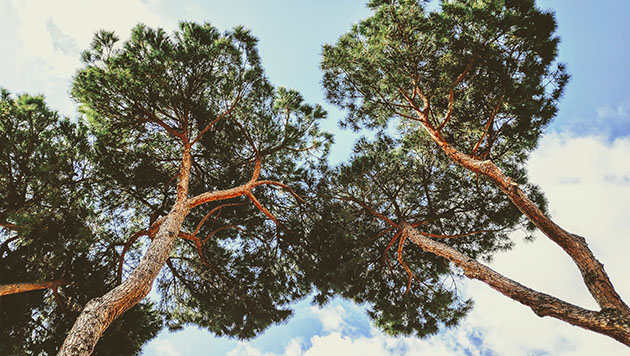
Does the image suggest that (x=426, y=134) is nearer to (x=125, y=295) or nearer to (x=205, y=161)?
(x=205, y=161)

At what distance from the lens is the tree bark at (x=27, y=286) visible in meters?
4.70

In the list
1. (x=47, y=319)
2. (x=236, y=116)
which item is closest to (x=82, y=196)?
(x=47, y=319)

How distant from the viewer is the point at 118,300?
10.6 ft

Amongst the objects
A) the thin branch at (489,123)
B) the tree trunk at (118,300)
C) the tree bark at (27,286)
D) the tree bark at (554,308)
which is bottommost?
the tree bark at (27,286)

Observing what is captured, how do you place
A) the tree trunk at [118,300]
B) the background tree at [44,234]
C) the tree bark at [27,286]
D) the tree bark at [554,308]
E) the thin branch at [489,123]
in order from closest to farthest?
the tree trunk at [118,300] → the tree bark at [554,308] → the tree bark at [27,286] → the background tree at [44,234] → the thin branch at [489,123]

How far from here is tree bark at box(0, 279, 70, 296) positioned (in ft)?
15.4

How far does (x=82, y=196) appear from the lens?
5.90 metres

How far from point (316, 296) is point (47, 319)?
5196 mm

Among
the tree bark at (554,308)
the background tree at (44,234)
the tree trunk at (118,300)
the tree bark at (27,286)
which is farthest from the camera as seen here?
the background tree at (44,234)

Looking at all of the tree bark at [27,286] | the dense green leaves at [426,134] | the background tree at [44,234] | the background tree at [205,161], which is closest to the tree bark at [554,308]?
the dense green leaves at [426,134]

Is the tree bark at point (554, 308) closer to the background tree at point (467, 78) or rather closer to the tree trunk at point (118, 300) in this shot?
the background tree at point (467, 78)

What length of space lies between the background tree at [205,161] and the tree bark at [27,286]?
3.69 feet

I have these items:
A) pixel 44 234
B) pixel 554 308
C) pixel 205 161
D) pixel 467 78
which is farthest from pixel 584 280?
pixel 44 234

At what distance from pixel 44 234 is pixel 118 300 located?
121 inches
